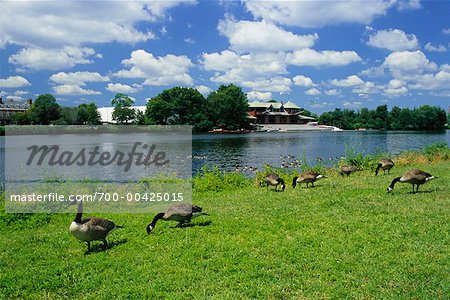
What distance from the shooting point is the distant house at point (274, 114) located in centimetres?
16943

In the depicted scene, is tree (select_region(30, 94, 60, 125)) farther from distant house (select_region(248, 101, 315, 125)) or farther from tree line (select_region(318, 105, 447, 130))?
tree line (select_region(318, 105, 447, 130))

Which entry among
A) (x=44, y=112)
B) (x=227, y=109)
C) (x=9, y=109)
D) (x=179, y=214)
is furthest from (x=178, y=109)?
(x=179, y=214)

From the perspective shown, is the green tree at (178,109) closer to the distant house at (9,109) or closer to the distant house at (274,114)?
the distant house at (274,114)

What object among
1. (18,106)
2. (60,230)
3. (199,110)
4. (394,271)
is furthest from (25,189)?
(18,106)

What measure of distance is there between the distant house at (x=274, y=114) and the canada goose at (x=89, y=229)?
154 metres

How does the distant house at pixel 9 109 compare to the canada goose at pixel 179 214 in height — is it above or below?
above

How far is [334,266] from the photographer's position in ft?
26.9

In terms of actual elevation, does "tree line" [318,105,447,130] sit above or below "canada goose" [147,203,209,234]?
above

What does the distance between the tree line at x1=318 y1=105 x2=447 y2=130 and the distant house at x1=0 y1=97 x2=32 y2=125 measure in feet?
435

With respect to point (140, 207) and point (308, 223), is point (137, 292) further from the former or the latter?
point (140, 207)

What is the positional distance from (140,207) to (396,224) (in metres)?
10.5

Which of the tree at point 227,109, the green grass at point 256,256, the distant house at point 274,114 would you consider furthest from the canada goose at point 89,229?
the distant house at point 274,114

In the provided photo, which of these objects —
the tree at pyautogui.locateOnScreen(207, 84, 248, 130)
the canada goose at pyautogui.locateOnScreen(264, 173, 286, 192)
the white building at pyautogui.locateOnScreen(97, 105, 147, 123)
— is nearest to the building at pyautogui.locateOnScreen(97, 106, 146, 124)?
the white building at pyautogui.locateOnScreen(97, 105, 147, 123)

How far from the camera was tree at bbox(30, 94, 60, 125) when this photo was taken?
381 ft
